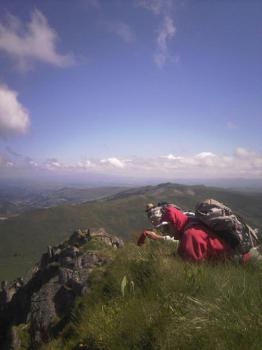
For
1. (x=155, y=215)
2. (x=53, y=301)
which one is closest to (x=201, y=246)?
(x=155, y=215)

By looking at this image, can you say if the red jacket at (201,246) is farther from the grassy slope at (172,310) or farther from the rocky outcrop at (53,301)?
the rocky outcrop at (53,301)

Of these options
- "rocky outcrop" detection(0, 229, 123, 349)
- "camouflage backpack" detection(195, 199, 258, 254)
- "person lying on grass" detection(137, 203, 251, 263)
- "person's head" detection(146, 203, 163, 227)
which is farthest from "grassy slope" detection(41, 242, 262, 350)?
"rocky outcrop" detection(0, 229, 123, 349)

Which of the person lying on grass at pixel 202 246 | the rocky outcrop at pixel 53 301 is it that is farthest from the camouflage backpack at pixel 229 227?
the rocky outcrop at pixel 53 301

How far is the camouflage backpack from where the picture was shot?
594 cm

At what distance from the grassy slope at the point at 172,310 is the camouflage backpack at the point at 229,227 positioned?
468 mm

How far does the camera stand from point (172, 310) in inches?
162

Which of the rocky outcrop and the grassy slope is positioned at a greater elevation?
the grassy slope

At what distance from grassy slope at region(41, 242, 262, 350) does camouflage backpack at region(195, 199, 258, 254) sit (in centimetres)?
47

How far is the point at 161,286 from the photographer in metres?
5.09

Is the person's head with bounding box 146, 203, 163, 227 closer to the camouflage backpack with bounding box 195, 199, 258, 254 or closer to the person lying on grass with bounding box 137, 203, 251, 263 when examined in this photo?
the person lying on grass with bounding box 137, 203, 251, 263

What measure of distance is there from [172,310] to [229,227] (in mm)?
2387

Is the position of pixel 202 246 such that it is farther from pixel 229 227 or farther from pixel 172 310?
pixel 172 310

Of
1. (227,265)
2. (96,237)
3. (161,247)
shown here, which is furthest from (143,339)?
(96,237)

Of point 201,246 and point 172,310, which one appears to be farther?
point 201,246
